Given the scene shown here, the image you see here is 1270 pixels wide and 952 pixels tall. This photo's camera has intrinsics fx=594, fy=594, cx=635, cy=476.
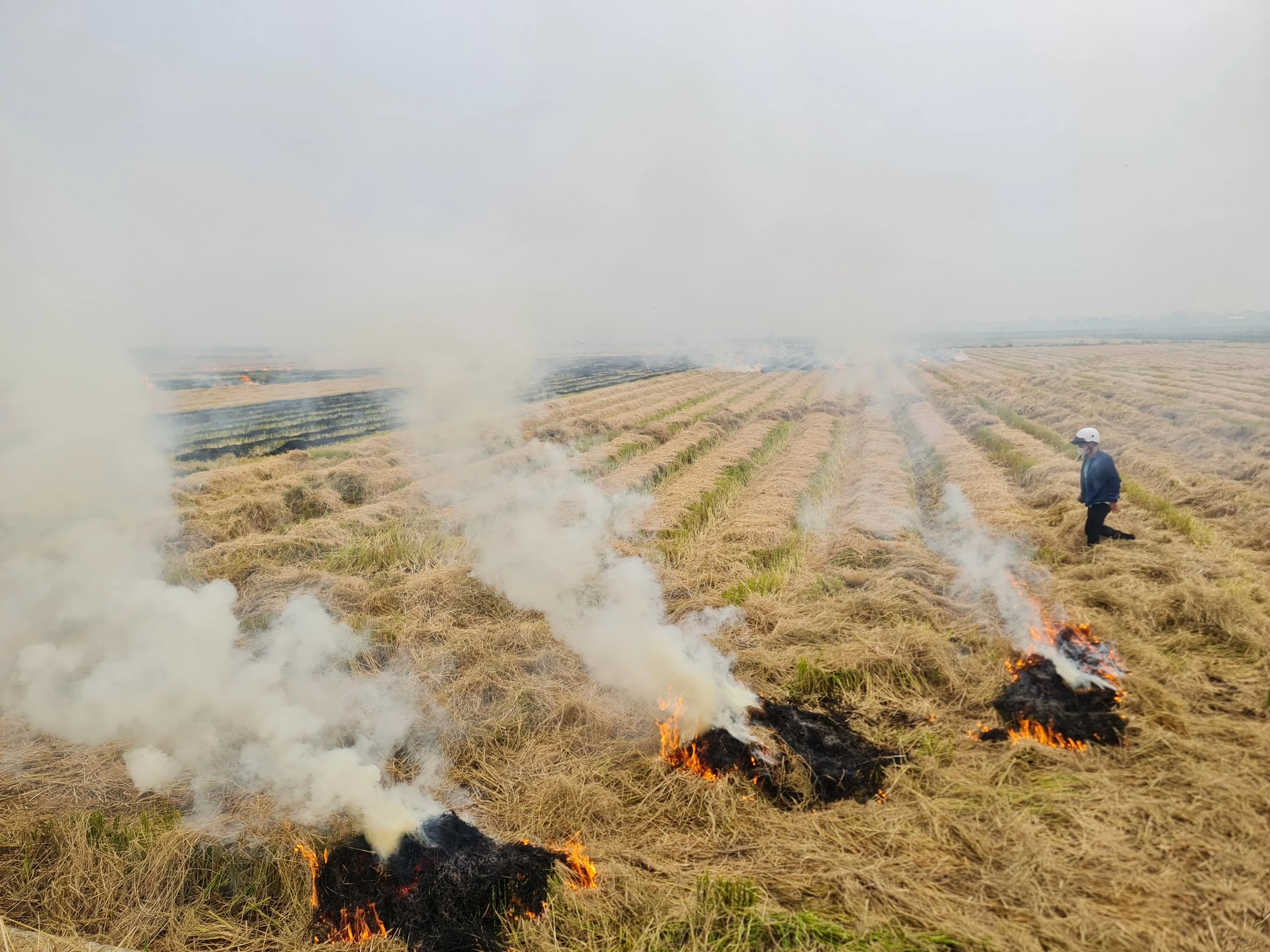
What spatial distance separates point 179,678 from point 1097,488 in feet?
34.1

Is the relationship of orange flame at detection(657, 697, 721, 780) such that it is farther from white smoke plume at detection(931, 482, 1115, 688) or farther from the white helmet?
the white helmet

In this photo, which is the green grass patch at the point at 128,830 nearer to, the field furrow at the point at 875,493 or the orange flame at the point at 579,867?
the orange flame at the point at 579,867

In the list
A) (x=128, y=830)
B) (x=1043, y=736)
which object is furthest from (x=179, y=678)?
(x=1043, y=736)

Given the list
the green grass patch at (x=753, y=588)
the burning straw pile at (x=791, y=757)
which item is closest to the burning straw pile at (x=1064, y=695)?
Result: the burning straw pile at (x=791, y=757)

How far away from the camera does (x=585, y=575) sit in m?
8.04

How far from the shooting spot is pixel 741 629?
669 cm

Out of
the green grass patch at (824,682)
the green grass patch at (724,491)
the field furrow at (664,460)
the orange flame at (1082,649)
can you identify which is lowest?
the green grass patch at (824,682)

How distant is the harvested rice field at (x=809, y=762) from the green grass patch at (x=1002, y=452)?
1.34 metres

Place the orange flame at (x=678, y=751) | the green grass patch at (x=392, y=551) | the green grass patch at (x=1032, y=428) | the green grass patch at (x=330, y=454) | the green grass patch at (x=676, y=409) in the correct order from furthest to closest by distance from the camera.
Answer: the green grass patch at (x=676, y=409) → the green grass patch at (x=330, y=454) → the green grass patch at (x=1032, y=428) → the green grass patch at (x=392, y=551) → the orange flame at (x=678, y=751)

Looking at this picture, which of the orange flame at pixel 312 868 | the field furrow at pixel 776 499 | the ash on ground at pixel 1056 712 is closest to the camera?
the orange flame at pixel 312 868

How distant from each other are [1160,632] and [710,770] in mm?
4695

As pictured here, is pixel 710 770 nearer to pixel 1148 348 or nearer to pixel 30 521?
pixel 30 521

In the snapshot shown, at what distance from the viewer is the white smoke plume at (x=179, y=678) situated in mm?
4676

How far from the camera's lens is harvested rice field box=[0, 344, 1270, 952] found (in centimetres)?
329
